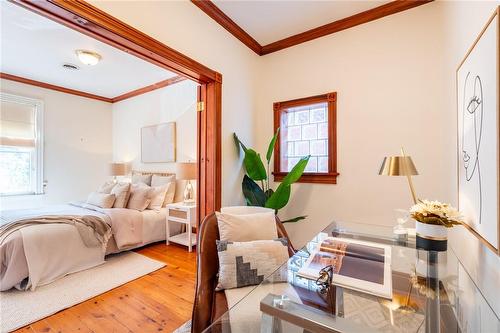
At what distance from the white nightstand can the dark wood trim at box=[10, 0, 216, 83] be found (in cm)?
195

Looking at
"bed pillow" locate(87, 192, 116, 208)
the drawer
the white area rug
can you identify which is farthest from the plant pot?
"bed pillow" locate(87, 192, 116, 208)

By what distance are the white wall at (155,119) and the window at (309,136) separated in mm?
1654

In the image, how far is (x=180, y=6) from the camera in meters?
1.86

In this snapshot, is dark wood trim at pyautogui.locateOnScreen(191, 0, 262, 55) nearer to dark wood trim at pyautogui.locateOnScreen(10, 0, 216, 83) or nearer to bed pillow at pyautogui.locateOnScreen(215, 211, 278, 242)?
dark wood trim at pyautogui.locateOnScreen(10, 0, 216, 83)

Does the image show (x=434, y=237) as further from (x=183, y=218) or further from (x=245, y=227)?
(x=183, y=218)

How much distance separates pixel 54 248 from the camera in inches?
89.9

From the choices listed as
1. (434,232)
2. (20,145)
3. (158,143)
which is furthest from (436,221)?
(20,145)

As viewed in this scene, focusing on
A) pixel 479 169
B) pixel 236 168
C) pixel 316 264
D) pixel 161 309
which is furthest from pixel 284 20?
pixel 161 309

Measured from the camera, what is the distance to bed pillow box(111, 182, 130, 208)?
337 centimetres

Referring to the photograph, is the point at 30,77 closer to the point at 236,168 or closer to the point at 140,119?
the point at 140,119

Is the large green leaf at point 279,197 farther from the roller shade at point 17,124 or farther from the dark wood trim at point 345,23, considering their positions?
the roller shade at point 17,124

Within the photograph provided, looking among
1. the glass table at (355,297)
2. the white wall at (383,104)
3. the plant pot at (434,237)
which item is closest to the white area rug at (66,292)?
the glass table at (355,297)

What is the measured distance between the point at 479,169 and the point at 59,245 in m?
3.44

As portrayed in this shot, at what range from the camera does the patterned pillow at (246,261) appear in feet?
4.31
